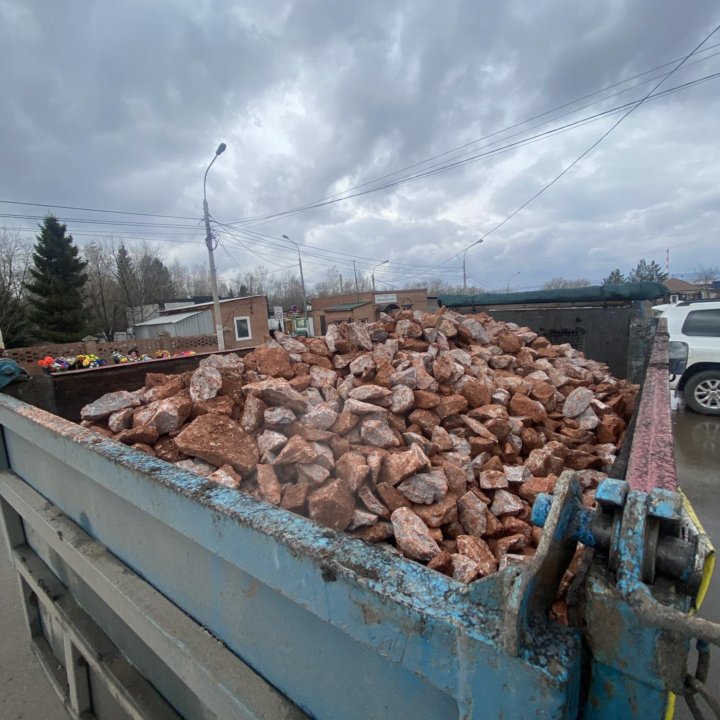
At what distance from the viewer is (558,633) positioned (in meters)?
0.53

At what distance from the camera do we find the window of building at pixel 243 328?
23.5m

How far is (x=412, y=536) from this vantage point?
4.53 ft

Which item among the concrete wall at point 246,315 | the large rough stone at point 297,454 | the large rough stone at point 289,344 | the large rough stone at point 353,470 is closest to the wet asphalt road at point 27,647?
the large rough stone at point 297,454

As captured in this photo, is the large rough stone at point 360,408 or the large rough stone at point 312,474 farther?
the large rough stone at point 360,408

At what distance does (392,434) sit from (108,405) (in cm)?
131

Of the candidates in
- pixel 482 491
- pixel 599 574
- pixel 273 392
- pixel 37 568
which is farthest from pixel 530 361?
pixel 37 568

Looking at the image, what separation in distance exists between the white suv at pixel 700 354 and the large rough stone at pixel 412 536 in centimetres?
571

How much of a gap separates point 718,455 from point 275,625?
547cm

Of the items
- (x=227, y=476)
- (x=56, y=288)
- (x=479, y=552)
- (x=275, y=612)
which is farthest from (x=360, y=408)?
(x=56, y=288)

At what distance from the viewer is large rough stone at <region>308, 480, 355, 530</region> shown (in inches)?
55.1

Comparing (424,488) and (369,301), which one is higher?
(369,301)

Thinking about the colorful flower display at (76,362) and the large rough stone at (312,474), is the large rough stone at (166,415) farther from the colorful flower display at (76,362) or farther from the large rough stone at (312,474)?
the colorful flower display at (76,362)

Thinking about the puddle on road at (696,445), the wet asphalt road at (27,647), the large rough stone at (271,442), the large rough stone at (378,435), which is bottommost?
the puddle on road at (696,445)

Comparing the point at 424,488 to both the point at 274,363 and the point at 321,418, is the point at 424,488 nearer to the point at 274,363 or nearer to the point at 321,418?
the point at 321,418
